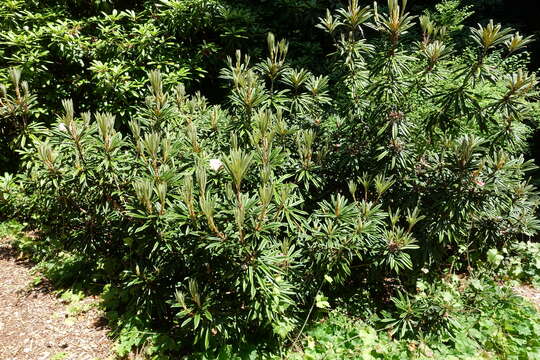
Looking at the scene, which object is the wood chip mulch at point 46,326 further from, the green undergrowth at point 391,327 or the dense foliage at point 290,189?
the dense foliage at point 290,189

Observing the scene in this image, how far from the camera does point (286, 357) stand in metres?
3.06

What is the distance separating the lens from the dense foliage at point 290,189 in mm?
2762

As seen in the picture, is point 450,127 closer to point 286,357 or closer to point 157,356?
point 286,357

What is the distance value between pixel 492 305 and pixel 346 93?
7.75 ft

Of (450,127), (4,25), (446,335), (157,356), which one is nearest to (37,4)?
(4,25)

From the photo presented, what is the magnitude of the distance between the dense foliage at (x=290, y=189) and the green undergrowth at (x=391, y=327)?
50 millimetres

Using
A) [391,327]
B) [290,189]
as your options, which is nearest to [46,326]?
[290,189]

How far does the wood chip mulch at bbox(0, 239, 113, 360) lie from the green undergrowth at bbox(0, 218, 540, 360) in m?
0.11

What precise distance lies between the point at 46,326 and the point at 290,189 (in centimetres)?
236

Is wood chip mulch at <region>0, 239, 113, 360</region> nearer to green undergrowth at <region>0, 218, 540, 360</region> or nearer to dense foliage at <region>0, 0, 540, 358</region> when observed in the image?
green undergrowth at <region>0, 218, 540, 360</region>

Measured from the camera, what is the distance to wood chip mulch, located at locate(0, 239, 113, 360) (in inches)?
118

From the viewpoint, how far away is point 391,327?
334cm

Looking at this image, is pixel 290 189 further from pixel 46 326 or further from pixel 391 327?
pixel 46 326

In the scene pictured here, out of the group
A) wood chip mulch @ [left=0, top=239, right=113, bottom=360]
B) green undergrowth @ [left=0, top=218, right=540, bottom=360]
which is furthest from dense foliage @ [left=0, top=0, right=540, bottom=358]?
wood chip mulch @ [left=0, top=239, right=113, bottom=360]
